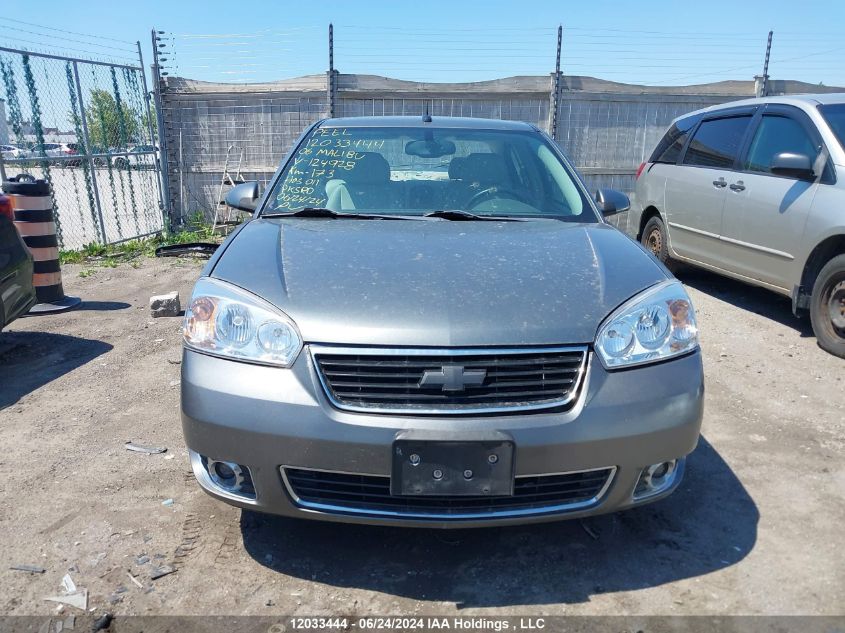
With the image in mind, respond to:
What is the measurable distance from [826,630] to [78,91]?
961 centimetres

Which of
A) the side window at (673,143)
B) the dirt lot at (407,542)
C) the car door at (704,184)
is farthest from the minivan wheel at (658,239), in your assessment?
the dirt lot at (407,542)

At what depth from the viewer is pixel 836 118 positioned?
5043 millimetres

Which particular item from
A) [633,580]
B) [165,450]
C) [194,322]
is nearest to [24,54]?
[165,450]

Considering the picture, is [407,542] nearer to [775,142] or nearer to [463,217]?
[463,217]

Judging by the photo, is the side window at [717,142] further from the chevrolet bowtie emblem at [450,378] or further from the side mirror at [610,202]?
the chevrolet bowtie emblem at [450,378]

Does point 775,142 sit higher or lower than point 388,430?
higher

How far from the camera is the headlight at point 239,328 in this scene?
2.21 m

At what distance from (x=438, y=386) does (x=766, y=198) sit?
14.7 ft

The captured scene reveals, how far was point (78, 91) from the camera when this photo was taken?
8656mm

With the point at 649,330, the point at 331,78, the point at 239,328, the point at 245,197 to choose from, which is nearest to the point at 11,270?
the point at 245,197

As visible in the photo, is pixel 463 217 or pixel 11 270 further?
pixel 11 270

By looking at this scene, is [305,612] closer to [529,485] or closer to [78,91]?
[529,485]

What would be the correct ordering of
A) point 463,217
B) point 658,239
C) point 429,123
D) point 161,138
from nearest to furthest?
point 463,217 < point 429,123 < point 658,239 < point 161,138

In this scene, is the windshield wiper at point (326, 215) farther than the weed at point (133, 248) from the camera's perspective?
No
